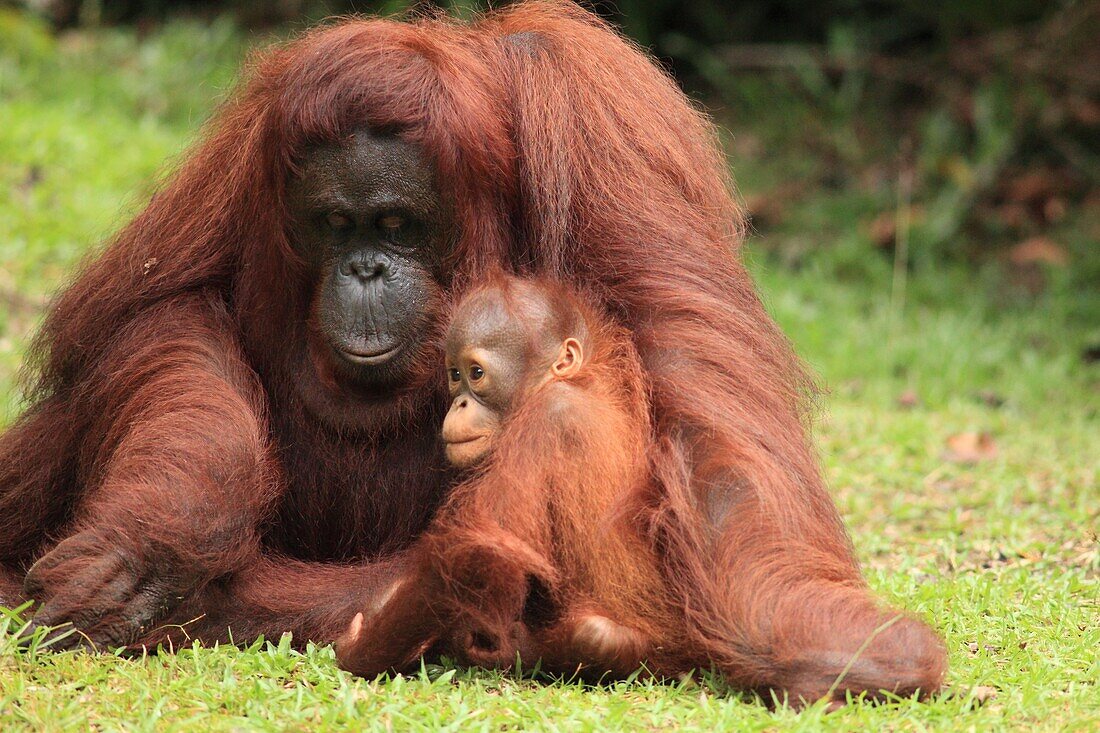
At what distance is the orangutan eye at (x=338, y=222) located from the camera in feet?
10.4

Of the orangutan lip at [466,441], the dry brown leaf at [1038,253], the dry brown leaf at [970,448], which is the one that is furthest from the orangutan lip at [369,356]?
the dry brown leaf at [1038,253]

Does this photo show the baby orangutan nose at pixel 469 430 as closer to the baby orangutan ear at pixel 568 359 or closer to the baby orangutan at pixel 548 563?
the baby orangutan at pixel 548 563

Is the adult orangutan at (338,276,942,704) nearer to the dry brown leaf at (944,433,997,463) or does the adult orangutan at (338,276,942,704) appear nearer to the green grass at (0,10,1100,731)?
the green grass at (0,10,1100,731)

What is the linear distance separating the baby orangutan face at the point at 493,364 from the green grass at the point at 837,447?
51 cm

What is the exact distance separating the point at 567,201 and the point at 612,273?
0.19 meters

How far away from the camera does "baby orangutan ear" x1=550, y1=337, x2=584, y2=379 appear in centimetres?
300

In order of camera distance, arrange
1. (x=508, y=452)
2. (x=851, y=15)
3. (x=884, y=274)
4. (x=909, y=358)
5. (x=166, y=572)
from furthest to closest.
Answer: (x=851, y=15) → (x=884, y=274) → (x=909, y=358) → (x=166, y=572) → (x=508, y=452)

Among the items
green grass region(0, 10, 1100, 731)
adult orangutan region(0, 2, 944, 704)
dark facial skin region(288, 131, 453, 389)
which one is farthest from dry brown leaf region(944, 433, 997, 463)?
dark facial skin region(288, 131, 453, 389)

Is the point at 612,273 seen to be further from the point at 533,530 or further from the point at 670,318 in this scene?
the point at 533,530

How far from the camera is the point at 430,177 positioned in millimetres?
3148

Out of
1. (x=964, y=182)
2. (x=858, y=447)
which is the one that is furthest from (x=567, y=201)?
(x=964, y=182)

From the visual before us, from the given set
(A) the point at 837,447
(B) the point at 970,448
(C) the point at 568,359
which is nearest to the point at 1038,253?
(B) the point at 970,448

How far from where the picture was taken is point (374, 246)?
3.17 metres

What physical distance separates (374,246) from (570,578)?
2.97 ft
